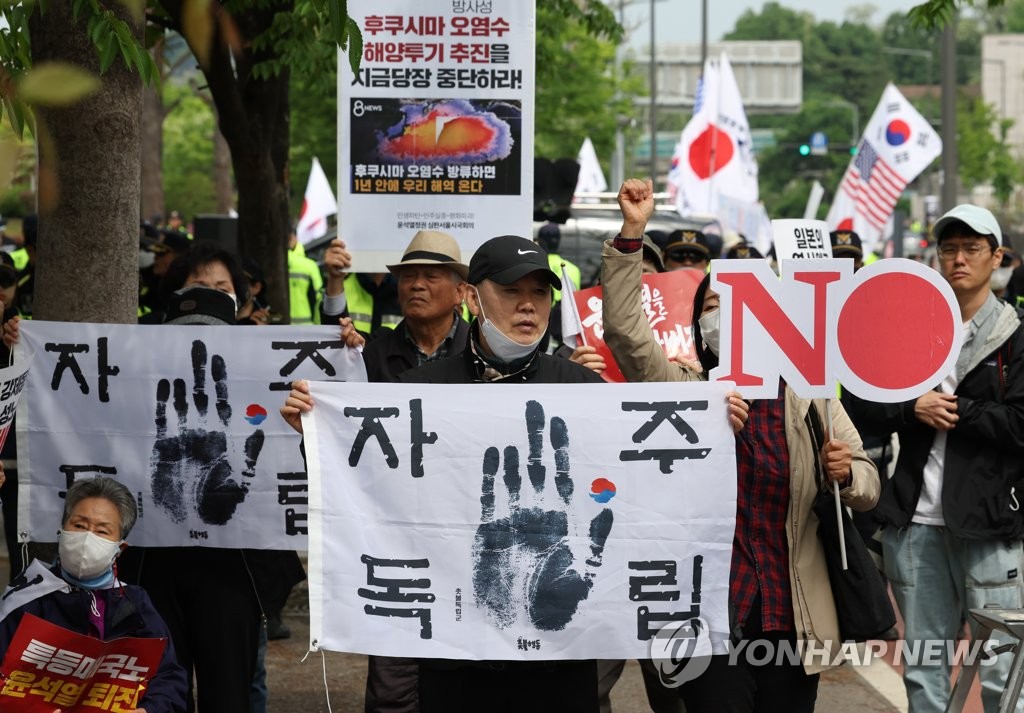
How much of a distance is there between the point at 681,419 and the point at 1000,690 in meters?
1.73

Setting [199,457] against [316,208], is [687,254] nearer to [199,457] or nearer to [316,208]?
[199,457]

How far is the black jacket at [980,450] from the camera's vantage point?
17.8 ft

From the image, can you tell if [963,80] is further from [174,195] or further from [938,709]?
[938,709]

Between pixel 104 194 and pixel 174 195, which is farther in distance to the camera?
pixel 174 195

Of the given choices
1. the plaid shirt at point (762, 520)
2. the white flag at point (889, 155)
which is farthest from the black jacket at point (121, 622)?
the white flag at point (889, 155)

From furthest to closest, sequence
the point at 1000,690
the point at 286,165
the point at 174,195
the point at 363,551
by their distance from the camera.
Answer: the point at 174,195
the point at 286,165
the point at 1000,690
the point at 363,551

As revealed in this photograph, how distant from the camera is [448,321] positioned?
Answer: 6070mm

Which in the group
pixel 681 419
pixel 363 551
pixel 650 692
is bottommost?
pixel 650 692

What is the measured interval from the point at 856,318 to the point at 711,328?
0.50 m

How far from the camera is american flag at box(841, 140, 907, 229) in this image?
18.9 m

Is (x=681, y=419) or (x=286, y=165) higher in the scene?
(x=286, y=165)

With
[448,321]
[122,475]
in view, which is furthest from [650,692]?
[122,475]

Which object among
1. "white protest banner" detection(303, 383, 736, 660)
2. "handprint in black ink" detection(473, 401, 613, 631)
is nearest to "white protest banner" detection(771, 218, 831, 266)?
"white protest banner" detection(303, 383, 736, 660)

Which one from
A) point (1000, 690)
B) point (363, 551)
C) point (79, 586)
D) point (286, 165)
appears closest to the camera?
point (363, 551)
